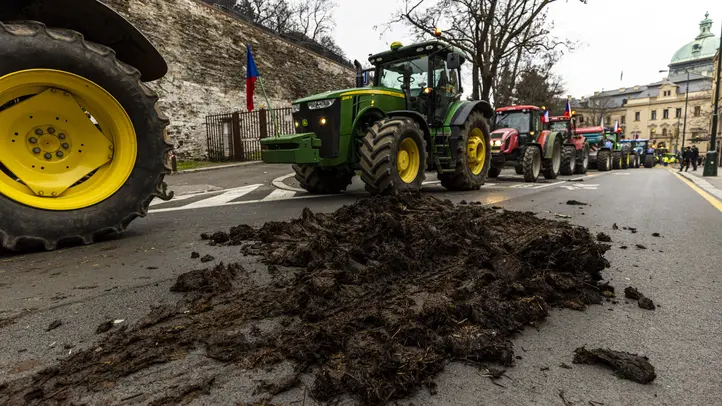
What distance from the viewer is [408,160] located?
282 inches

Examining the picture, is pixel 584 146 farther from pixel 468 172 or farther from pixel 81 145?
pixel 81 145

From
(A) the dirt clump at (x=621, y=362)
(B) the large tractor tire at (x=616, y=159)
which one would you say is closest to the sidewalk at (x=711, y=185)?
(A) the dirt clump at (x=621, y=362)

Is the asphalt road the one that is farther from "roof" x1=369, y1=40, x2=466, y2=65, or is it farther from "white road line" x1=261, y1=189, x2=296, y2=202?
"roof" x1=369, y1=40, x2=466, y2=65

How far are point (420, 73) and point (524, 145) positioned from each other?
6.81 meters

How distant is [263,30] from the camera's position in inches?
961

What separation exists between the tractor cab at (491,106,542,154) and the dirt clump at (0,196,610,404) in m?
10.0

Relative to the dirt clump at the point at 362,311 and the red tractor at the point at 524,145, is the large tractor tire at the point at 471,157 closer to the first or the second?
the red tractor at the point at 524,145

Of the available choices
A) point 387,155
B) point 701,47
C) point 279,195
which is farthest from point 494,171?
point 701,47

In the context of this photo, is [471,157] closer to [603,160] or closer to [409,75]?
[409,75]

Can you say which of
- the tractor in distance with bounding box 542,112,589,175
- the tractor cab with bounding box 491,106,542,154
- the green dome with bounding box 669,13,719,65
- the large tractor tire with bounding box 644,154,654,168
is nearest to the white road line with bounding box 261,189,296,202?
the tractor cab with bounding box 491,106,542,154

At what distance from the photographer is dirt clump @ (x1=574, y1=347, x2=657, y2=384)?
1580 mm

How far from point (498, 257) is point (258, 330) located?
168 cm

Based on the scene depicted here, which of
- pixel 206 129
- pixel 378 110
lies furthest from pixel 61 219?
pixel 206 129

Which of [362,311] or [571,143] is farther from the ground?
[571,143]
